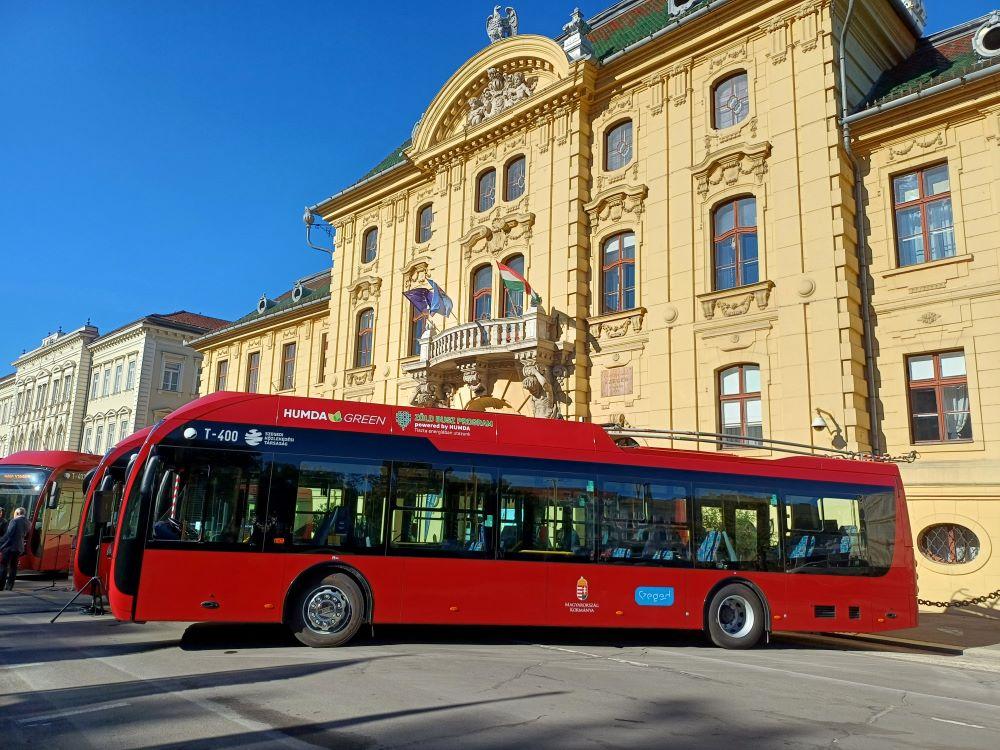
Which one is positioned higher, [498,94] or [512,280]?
[498,94]

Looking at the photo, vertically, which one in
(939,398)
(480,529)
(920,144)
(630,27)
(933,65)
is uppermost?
(630,27)

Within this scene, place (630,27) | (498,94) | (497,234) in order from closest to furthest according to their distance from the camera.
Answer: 1. (630,27)
2. (497,234)
3. (498,94)

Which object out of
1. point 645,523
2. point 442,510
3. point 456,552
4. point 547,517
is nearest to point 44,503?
point 442,510

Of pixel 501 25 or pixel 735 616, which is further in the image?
pixel 501 25

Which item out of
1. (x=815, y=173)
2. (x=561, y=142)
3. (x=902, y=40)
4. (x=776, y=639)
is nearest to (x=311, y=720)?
(x=776, y=639)

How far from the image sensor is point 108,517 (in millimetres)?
10633

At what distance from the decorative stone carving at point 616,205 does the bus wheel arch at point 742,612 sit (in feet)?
39.1

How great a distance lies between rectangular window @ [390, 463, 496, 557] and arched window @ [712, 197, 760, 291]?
10.8 metres

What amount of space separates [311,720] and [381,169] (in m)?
26.8

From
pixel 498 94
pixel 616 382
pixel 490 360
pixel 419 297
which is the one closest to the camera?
pixel 616 382

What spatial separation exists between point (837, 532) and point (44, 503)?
18.6 meters

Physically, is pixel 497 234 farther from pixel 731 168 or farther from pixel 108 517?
pixel 108 517

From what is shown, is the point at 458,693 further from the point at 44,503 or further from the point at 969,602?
the point at 44,503

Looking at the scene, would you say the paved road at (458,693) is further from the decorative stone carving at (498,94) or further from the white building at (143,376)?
the white building at (143,376)
